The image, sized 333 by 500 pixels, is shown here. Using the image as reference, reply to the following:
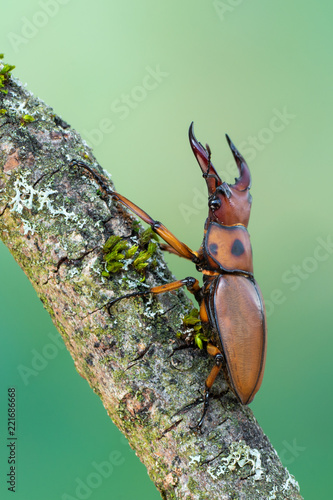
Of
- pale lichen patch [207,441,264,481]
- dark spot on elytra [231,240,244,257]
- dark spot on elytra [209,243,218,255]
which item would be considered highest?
dark spot on elytra [209,243,218,255]

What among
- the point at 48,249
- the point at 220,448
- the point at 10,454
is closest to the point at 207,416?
the point at 220,448

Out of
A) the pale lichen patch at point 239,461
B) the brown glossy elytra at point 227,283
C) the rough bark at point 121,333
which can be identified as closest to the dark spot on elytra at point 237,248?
the brown glossy elytra at point 227,283

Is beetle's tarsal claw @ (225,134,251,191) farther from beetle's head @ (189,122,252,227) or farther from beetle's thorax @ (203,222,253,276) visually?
beetle's thorax @ (203,222,253,276)

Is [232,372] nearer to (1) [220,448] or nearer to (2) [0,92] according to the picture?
(1) [220,448]

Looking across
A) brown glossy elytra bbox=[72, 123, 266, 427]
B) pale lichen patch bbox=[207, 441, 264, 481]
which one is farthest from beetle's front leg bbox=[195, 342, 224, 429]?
pale lichen patch bbox=[207, 441, 264, 481]

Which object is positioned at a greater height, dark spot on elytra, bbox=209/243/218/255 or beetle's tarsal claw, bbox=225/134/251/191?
beetle's tarsal claw, bbox=225/134/251/191

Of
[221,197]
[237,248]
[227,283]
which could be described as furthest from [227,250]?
[221,197]
